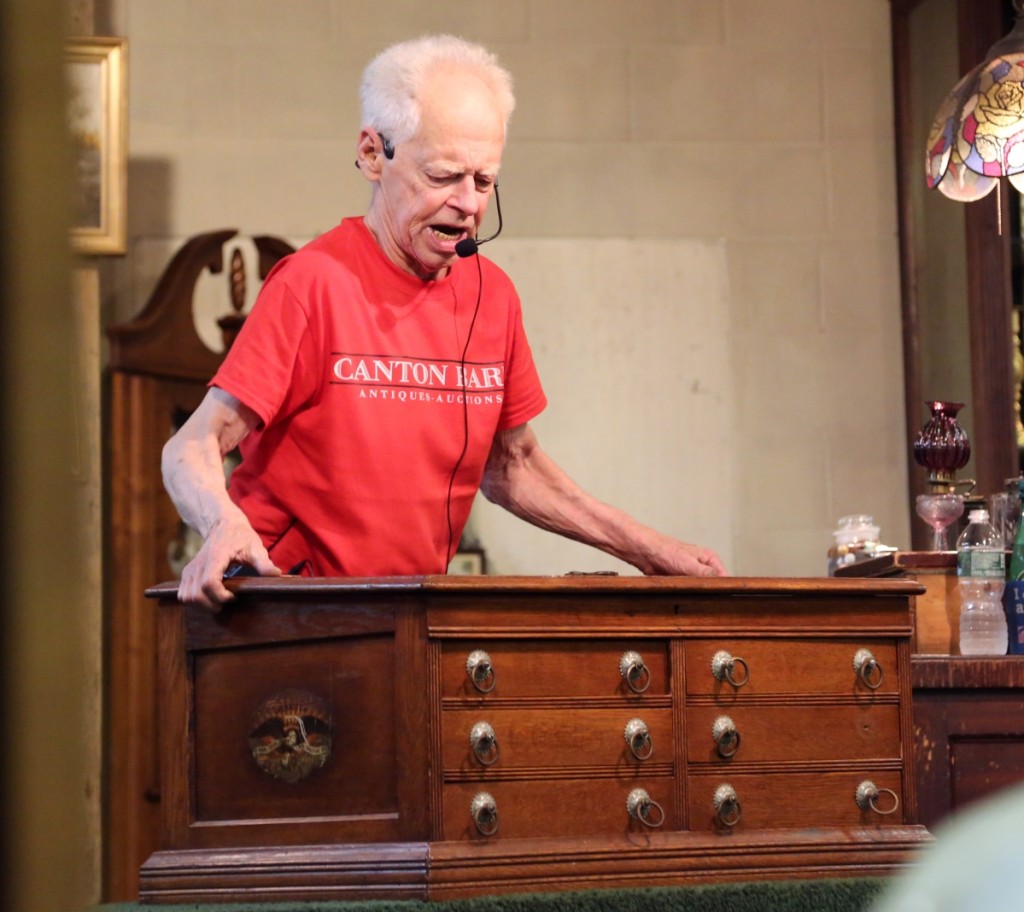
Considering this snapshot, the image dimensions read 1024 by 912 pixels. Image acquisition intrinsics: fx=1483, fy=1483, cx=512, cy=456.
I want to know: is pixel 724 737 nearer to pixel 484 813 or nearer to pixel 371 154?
pixel 484 813

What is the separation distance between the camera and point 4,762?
24 cm

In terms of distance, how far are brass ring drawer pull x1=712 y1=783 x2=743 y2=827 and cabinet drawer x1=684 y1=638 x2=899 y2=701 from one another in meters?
0.11

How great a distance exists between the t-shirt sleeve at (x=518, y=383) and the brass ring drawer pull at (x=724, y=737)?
545 mm

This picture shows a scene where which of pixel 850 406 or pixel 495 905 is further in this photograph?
pixel 850 406

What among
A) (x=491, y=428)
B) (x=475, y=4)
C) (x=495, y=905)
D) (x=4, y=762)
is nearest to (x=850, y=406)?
(x=475, y=4)

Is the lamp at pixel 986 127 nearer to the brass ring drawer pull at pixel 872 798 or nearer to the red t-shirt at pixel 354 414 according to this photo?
the red t-shirt at pixel 354 414

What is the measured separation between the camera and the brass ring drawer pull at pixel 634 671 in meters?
1.76

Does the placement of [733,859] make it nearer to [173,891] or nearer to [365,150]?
[173,891]

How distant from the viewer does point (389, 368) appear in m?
1.93

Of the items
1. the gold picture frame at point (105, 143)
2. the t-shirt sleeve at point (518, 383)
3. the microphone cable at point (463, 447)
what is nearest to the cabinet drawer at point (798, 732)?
the microphone cable at point (463, 447)

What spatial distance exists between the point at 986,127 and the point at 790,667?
128 cm

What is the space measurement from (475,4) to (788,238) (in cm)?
114

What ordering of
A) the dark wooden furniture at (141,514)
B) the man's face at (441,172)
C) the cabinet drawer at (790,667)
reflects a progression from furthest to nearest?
the dark wooden furniture at (141,514) → the man's face at (441,172) → the cabinet drawer at (790,667)

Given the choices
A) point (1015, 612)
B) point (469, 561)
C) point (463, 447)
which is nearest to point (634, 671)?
point (463, 447)
